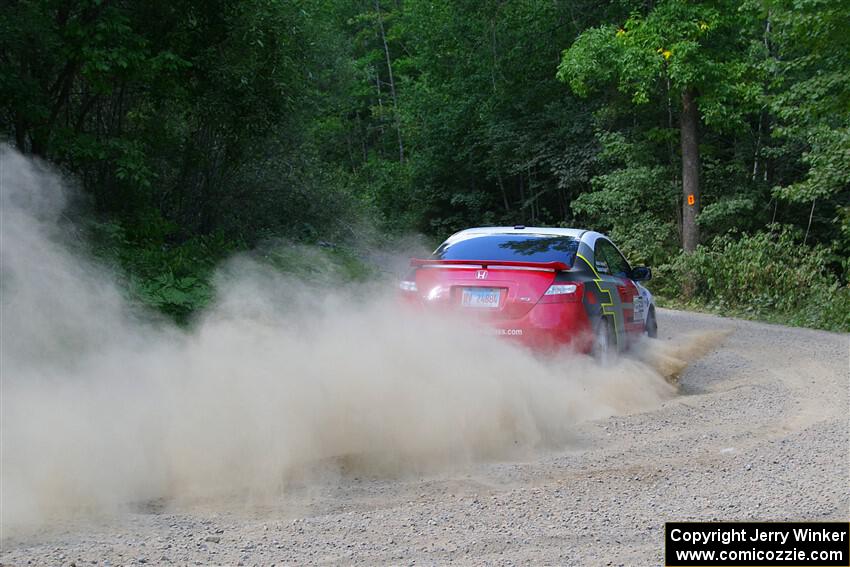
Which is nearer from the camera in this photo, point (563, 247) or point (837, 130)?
point (563, 247)

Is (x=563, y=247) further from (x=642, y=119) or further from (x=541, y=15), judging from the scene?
(x=541, y=15)

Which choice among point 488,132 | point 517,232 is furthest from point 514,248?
point 488,132

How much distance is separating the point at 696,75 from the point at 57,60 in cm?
1378

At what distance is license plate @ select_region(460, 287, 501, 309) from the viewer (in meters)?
8.83

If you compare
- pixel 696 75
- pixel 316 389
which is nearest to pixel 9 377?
pixel 316 389

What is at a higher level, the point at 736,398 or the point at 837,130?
the point at 837,130

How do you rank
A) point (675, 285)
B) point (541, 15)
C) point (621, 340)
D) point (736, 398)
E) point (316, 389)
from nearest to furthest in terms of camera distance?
point (316, 389) → point (736, 398) → point (621, 340) → point (675, 285) → point (541, 15)

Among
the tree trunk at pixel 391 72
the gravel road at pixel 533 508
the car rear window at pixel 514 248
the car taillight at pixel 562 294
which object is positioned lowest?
the gravel road at pixel 533 508

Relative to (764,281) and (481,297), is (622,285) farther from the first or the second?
(764,281)

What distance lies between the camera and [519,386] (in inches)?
302

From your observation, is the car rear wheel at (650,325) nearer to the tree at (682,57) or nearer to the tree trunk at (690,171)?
the tree at (682,57)

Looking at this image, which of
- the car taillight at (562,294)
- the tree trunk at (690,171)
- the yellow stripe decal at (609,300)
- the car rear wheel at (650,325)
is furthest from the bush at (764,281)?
the car taillight at (562,294)

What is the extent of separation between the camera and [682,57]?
69.8ft

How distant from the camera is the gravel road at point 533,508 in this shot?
461 cm
